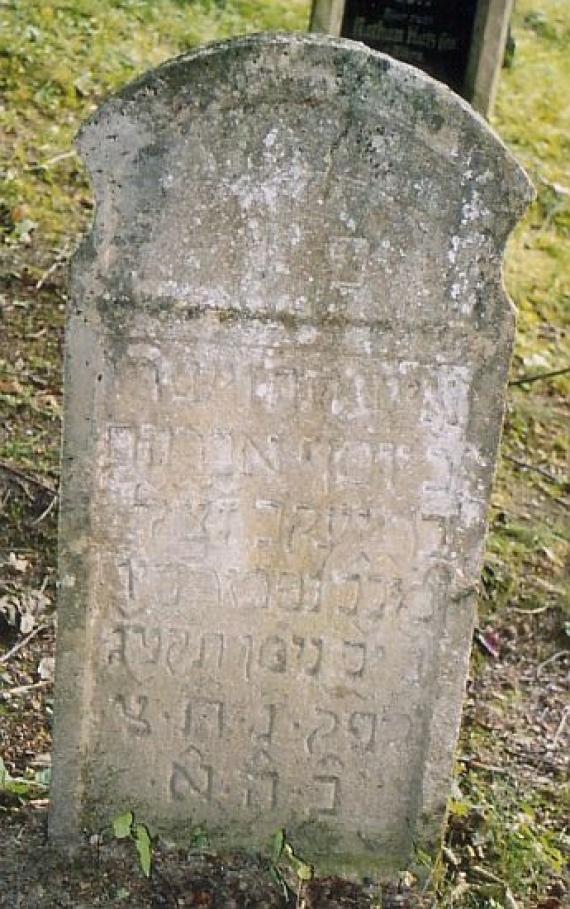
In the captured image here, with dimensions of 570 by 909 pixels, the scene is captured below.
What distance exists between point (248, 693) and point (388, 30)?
16.2 ft

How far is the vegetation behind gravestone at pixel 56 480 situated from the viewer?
143 inches

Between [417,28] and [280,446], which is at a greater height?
[417,28]

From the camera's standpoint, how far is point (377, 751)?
3.46 meters

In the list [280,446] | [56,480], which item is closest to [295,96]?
[280,446]

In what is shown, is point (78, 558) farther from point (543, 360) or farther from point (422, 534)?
point (543, 360)

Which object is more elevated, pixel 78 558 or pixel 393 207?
pixel 393 207

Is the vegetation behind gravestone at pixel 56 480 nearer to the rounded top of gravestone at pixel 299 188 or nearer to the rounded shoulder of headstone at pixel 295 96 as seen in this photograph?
the rounded top of gravestone at pixel 299 188

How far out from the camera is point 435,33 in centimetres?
732

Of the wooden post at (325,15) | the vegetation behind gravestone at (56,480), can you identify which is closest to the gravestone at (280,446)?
the vegetation behind gravestone at (56,480)

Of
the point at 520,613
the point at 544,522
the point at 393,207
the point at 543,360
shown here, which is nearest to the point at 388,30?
the point at 543,360

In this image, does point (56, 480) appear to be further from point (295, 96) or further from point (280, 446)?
point (295, 96)

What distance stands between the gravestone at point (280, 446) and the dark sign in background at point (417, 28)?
4631 millimetres

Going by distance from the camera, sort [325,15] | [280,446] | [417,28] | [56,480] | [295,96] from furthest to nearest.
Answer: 1. [417,28]
2. [325,15]
3. [56,480]
4. [280,446]
5. [295,96]

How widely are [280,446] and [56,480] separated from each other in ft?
7.14
